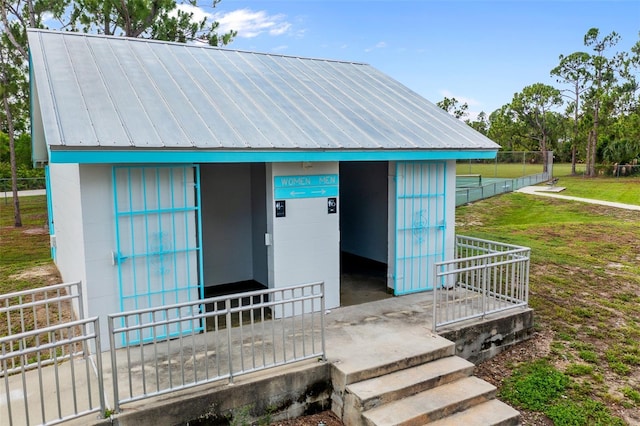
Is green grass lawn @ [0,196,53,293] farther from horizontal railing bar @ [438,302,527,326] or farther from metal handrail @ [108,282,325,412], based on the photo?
horizontal railing bar @ [438,302,527,326]

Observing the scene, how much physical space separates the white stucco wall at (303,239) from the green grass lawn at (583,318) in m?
2.88

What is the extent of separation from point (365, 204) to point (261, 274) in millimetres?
3024

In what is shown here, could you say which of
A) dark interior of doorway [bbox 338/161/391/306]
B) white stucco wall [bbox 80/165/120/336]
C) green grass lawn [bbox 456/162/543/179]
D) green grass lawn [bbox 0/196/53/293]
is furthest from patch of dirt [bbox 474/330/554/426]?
green grass lawn [bbox 456/162/543/179]

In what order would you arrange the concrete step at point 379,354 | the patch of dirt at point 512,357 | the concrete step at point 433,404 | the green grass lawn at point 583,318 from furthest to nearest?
1. the patch of dirt at point 512,357
2. the green grass lawn at point 583,318
3. the concrete step at point 379,354
4. the concrete step at point 433,404

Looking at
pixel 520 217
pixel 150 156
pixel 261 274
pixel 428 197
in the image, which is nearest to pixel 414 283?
pixel 428 197

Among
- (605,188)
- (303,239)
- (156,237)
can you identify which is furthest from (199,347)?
(605,188)

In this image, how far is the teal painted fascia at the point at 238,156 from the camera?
5039mm

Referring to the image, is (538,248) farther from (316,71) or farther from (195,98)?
(195,98)

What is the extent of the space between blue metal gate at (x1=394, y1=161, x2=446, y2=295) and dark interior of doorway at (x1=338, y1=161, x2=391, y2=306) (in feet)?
2.46

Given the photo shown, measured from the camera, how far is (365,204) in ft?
33.9

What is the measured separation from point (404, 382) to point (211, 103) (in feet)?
15.3

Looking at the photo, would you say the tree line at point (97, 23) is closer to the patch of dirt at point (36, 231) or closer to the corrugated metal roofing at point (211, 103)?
the patch of dirt at point (36, 231)

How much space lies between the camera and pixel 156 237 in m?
5.88

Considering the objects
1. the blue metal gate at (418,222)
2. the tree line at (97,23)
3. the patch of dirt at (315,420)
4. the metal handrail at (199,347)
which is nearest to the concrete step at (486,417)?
the patch of dirt at (315,420)
